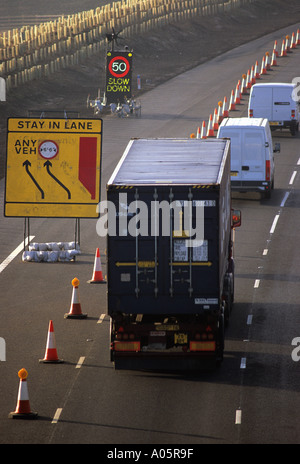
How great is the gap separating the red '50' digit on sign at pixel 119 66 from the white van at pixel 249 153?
16187 mm

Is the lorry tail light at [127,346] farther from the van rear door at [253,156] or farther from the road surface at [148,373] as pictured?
the van rear door at [253,156]

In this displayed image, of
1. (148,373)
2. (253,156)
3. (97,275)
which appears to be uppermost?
(253,156)

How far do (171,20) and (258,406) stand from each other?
64111 mm

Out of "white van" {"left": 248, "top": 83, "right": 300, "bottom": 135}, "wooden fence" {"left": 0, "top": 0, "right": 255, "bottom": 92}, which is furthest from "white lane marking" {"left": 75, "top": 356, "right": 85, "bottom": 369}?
"wooden fence" {"left": 0, "top": 0, "right": 255, "bottom": 92}

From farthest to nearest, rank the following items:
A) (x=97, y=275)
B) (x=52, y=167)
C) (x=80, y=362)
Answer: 1. (x=52, y=167)
2. (x=97, y=275)
3. (x=80, y=362)

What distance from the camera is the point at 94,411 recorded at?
1691cm

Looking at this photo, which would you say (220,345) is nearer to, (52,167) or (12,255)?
(52,167)

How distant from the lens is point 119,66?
163 feet

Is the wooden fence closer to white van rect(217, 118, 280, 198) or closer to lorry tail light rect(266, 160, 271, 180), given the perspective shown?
white van rect(217, 118, 280, 198)

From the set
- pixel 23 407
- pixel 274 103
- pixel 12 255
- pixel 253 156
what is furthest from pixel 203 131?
pixel 23 407

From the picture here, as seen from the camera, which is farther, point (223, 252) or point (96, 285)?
point (96, 285)

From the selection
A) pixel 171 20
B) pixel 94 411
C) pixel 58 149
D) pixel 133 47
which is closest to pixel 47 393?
pixel 94 411

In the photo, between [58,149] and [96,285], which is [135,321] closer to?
[96,285]

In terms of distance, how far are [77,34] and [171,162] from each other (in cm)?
5164
